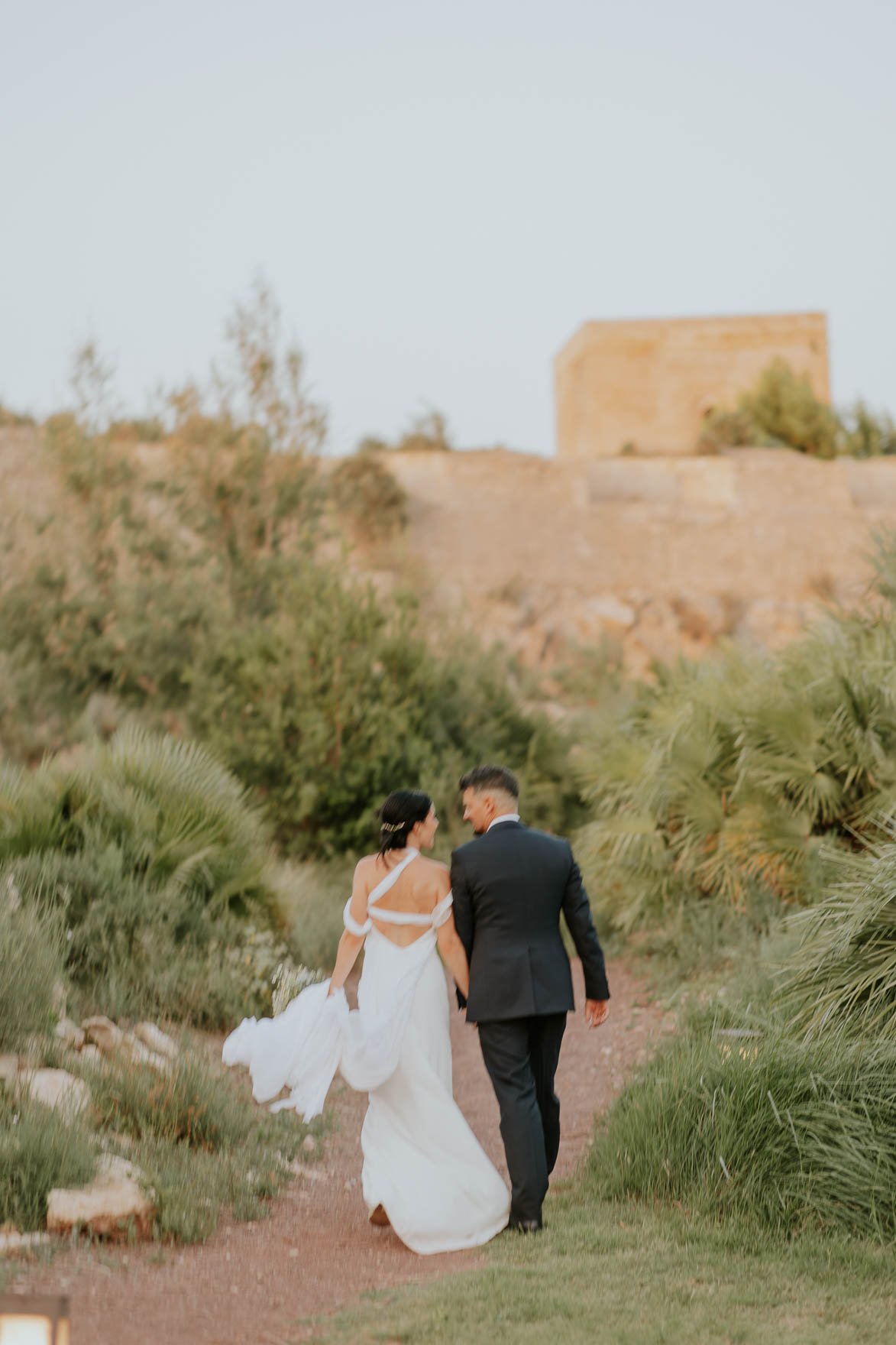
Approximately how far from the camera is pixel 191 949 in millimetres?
8062

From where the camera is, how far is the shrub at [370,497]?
3058 cm

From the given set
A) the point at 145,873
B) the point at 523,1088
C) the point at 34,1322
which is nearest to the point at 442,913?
the point at 523,1088

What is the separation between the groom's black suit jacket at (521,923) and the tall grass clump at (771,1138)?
60cm

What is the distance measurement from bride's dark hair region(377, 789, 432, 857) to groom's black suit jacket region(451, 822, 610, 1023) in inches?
9.6

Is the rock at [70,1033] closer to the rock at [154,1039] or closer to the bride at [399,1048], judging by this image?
the rock at [154,1039]

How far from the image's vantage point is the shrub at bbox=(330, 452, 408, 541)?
30578mm

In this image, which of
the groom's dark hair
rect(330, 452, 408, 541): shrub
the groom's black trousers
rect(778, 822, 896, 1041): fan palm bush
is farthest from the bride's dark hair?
rect(330, 452, 408, 541): shrub

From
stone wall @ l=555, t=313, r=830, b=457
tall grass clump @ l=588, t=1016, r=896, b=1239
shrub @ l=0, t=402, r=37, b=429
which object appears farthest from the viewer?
stone wall @ l=555, t=313, r=830, b=457

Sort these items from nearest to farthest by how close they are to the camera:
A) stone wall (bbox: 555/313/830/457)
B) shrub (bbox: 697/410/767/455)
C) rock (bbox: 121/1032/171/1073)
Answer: rock (bbox: 121/1032/171/1073)
shrub (bbox: 697/410/767/455)
stone wall (bbox: 555/313/830/457)

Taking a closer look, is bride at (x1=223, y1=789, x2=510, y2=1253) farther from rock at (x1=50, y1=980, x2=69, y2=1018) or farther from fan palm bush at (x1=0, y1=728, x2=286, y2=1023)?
fan palm bush at (x1=0, y1=728, x2=286, y2=1023)

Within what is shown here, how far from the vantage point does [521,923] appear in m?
4.68

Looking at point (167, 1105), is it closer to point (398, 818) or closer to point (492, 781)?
point (398, 818)

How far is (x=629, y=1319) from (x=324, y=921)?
664cm

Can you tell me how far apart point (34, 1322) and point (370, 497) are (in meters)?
29.7
